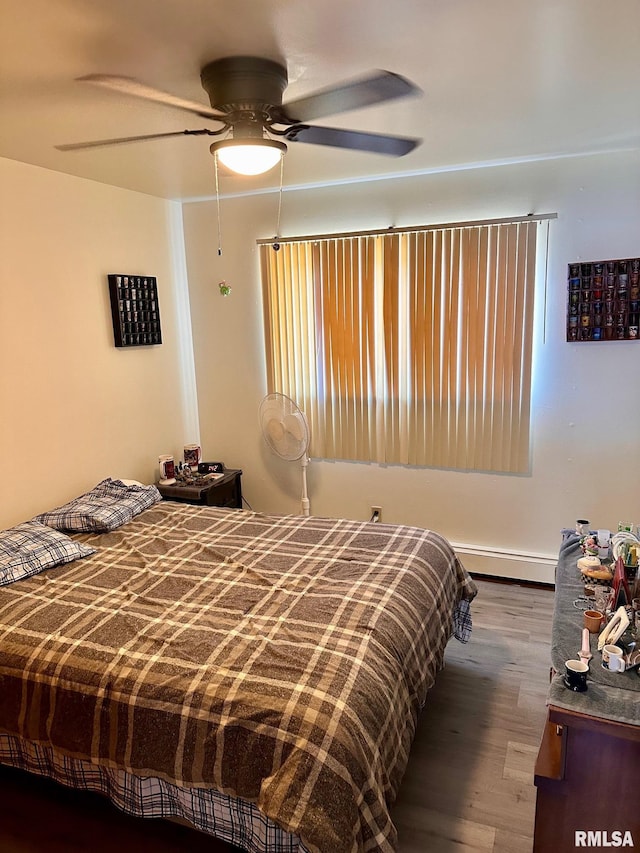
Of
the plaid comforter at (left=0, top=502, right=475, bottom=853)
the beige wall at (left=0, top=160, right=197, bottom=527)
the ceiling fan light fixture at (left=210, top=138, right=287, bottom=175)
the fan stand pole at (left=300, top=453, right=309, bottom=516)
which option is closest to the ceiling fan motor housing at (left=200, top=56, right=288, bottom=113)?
the ceiling fan light fixture at (left=210, top=138, right=287, bottom=175)

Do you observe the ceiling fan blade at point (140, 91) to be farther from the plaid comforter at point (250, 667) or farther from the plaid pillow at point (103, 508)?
the plaid pillow at point (103, 508)

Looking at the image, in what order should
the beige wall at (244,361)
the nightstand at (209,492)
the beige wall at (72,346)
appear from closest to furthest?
the beige wall at (72,346)
the beige wall at (244,361)
the nightstand at (209,492)

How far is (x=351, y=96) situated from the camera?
186 cm

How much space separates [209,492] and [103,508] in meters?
0.80

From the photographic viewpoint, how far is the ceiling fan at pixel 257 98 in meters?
1.80

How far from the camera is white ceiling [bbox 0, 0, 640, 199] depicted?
150 cm

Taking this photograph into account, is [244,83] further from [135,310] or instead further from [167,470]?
[167,470]

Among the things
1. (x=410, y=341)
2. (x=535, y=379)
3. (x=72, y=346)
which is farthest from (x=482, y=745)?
(x=72, y=346)

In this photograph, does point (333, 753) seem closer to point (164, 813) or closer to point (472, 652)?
point (164, 813)

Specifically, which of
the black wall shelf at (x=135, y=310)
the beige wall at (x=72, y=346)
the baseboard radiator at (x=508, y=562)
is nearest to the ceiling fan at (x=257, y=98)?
the beige wall at (x=72, y=346)

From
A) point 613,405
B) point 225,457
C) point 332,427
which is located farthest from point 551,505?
point 225,457

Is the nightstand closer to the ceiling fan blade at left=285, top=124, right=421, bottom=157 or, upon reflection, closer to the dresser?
the ceiling fan blade at left=285, top=124, right=421, bottom=157

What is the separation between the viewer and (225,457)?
175 inches

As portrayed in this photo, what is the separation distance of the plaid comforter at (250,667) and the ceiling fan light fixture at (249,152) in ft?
5.17
